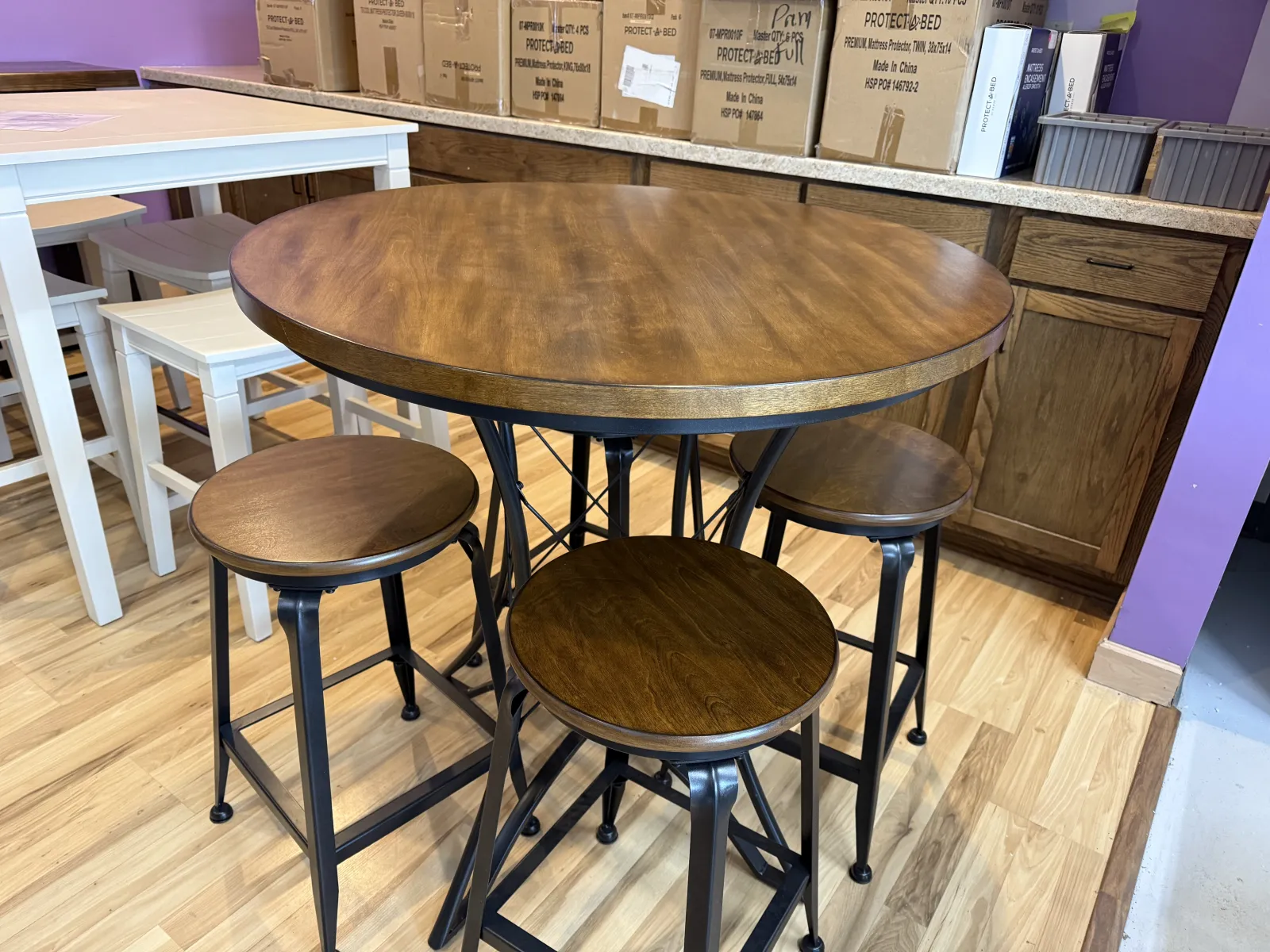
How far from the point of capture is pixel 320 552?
3.54 ft

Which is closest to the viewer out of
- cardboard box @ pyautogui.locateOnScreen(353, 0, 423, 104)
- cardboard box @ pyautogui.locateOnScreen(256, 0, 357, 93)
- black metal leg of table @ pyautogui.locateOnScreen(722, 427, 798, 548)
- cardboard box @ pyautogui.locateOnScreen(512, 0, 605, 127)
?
black metal leg of table @ pyautogui.locateOnScreen(722, 427, 798, 548)

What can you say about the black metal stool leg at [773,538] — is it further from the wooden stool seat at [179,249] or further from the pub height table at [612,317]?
the wooden stool seat at [179,249]

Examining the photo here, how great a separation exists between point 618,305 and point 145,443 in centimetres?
133

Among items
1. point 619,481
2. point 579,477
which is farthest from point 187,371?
point 619,481

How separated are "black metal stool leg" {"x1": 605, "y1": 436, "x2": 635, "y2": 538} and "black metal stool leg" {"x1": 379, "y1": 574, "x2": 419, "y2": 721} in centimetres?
38

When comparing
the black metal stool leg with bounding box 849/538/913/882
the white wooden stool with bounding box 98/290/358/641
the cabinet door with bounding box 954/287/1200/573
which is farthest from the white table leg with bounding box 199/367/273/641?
the cabinet door with bounding box 954/287/1200/573

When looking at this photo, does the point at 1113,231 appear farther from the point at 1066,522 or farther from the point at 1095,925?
the point at 1095,925

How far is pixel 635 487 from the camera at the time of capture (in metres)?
2.55

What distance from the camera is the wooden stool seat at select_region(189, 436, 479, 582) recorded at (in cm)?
108

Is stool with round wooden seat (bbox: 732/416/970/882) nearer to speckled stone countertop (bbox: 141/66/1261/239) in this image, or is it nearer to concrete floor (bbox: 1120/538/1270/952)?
concrete floor (bbox: 1120/538/1270/952)

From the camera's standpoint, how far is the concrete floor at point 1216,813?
4.52 feet

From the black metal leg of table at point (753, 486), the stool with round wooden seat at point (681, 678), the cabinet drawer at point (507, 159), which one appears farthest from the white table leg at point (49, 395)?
the cabinet drawer at point (507, 159)

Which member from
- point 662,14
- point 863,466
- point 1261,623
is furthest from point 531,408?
point 1261,623

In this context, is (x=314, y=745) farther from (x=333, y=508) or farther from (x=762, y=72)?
(x=762, y=72)
